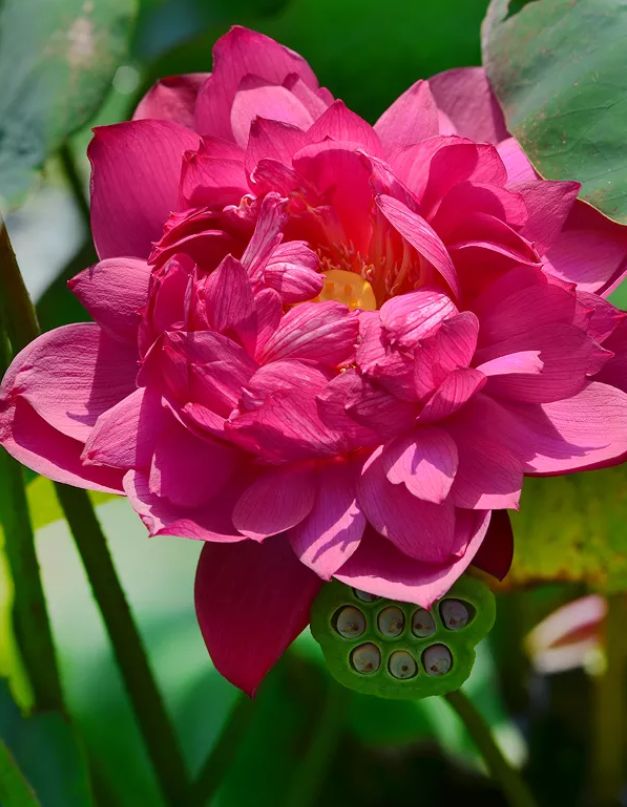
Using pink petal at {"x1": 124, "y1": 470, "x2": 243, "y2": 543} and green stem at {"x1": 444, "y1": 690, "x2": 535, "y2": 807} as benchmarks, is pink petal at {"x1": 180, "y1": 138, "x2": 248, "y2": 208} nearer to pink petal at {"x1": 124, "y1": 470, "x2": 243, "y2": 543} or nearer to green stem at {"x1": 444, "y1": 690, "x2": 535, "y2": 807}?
pink petal at {"x1": 124, "y1": 470, "x2": 243, "y2": 543}

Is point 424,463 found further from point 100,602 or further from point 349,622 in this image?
point 100,602

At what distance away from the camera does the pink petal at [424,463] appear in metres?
0.37

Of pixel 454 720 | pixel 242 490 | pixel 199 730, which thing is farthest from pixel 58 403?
pixel 454 720

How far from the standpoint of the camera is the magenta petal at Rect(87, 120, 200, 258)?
46 centimetres

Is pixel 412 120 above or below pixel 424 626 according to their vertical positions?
above

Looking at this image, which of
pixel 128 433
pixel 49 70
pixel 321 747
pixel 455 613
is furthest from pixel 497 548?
pixel 49 70

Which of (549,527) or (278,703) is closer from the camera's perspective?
(549,527)

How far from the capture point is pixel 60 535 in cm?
84

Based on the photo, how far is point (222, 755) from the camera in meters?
0.54

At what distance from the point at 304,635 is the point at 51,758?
12.0 inches

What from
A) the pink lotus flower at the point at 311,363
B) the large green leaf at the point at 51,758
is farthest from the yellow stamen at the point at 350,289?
the large green leaf at the point at 51,758

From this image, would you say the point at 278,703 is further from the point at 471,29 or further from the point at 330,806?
the point at 471,29

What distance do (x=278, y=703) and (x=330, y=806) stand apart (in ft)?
0.25

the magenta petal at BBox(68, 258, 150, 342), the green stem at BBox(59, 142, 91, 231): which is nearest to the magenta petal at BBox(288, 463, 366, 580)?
the magenta petal at BBox(68, 258, 150, 342)
